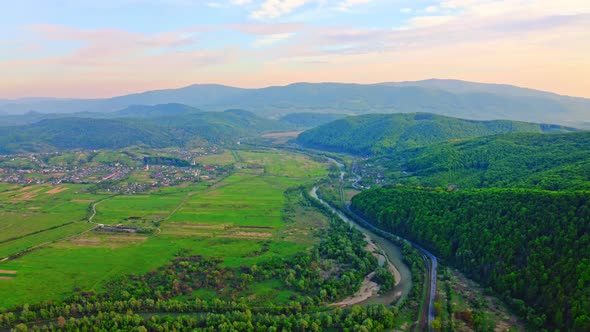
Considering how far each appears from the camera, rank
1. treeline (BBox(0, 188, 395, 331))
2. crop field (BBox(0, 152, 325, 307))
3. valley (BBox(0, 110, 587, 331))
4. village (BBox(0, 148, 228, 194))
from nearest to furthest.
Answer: treeline (BBox(0, 188, 395, 331)) < valley (BBox(0, 110, 587, 331)) < crop field (BBox(0, 152, 325, 307)) < village (BBox(0, 148, 228, 194))

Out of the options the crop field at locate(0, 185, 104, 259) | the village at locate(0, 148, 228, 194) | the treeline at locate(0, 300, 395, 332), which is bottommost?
the treeline at locate(0, 300, 395, 332)

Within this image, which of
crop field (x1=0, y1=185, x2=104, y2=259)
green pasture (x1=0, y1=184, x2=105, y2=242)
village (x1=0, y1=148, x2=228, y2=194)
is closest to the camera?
crop field (x1=0, y1=185, x2=104, y2=259)

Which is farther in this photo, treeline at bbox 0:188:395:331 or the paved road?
the paved road

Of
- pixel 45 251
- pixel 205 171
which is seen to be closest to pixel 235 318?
pixel 45 251

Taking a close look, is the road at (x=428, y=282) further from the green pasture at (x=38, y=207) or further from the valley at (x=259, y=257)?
the green pasture at (x=38, y=207)

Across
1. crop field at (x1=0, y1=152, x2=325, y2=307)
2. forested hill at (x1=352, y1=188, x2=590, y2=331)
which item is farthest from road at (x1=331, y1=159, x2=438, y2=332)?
crop field at (x1=0, y1=152, x2=325, y2=307)

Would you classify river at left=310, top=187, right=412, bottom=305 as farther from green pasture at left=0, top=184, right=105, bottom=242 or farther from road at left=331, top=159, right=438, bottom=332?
green pasture at left=0, top=184, right=105, bottom=242
